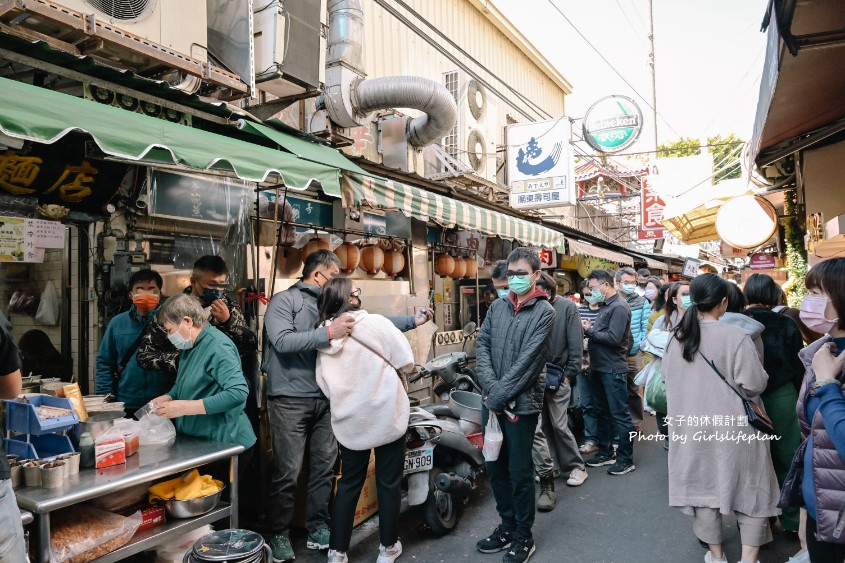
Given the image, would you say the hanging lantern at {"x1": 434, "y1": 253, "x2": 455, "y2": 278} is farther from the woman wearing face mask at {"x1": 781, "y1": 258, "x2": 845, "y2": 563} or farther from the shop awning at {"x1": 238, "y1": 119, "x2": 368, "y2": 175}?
the woman wearing face mask at {"x1": 781, "y1": 258, "x2": 845, "y2": 563}

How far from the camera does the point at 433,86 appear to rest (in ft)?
26.8

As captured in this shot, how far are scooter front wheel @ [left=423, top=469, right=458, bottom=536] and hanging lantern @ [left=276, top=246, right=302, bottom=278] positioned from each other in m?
3.04

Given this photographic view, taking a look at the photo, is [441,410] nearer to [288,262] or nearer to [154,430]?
[288,262]

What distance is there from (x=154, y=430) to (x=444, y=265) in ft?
20.4

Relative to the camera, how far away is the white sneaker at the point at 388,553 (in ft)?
13.3

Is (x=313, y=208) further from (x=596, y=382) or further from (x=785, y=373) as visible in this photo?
(x=785, y=373)

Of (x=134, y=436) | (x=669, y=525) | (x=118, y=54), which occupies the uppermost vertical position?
(x=118, y=54)

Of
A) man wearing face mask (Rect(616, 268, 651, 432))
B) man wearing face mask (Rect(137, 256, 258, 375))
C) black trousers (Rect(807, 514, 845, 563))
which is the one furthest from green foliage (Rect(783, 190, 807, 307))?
man wearing face mask (Rect(137, 256, 258, 375))

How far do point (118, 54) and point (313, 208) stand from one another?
3.05 m

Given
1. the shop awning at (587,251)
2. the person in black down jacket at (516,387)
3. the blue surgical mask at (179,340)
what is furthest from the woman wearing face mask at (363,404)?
the shop awning at (587,251)

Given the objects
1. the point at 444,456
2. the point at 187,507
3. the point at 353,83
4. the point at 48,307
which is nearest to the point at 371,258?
the point at 353,83

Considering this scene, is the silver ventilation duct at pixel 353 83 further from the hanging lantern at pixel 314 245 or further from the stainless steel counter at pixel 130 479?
the stainless steel counter at pixel 130 479

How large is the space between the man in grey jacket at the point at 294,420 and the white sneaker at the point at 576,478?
2706 millimetres

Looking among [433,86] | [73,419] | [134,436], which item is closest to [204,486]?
[134,436]
